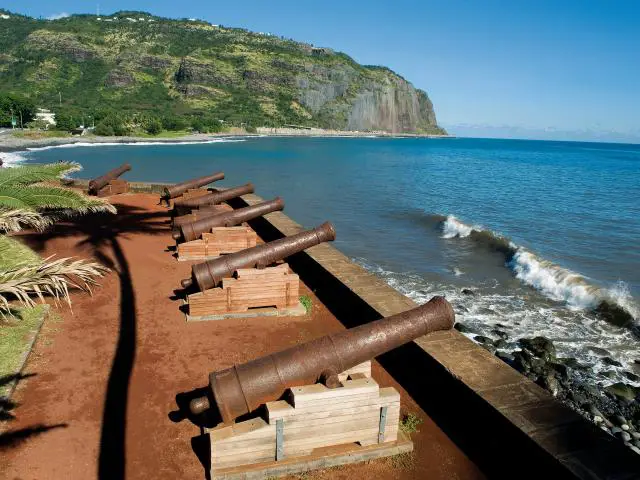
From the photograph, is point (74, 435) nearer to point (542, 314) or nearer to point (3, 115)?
point (542, 314)

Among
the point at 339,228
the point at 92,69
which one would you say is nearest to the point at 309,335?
the point at 339,228

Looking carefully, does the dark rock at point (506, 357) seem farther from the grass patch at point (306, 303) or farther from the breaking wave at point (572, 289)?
the breaking wave at point (572, 289)

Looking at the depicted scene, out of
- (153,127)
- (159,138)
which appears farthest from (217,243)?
(153,127)

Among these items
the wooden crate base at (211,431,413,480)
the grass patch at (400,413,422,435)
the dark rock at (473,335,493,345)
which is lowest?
the dark rock at (473,335,493,345)

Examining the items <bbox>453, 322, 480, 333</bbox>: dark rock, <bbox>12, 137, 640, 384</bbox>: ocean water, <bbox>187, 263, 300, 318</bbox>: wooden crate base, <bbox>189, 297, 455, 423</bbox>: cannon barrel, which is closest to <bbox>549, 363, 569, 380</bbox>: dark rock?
<bbox>12, 137, 640, 384</bbox>: ocean water

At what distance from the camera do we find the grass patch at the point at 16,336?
486cm

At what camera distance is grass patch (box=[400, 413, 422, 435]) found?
13.9ft

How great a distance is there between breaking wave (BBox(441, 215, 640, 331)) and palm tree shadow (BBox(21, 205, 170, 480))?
32.0 ft

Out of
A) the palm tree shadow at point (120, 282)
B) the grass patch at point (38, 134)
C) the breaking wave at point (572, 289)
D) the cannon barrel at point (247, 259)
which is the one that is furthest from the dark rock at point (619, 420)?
the grass patch at point (38, 134)

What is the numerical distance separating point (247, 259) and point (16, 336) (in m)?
2.87

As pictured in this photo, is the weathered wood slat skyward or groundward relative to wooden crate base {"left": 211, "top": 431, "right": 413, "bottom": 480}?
skyward

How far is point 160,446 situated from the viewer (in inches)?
155

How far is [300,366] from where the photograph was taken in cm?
355

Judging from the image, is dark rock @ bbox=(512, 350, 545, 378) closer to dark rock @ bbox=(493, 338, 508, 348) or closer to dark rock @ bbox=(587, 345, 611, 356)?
dark rock @ bbox=(493, 338, 508, 348)
